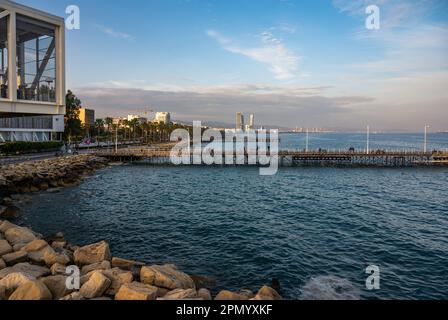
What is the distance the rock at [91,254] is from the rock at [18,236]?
3659 millimetres

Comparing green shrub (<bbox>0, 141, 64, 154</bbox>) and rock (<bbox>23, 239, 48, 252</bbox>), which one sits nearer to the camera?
rock (<bbox>23, 239, 48, 252</bbox>)

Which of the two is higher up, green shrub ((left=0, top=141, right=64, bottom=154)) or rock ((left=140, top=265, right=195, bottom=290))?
green shrub ((left=0, top=141, right=64, bottom=154))

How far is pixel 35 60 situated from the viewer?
25703mm

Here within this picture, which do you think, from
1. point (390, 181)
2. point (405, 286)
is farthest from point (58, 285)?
point (390, 181)

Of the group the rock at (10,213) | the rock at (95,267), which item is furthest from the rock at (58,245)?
the rock at (10,213)

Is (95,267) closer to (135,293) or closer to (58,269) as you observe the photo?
(58,269)

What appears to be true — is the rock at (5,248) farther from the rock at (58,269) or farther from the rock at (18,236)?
the rock at (58,269)

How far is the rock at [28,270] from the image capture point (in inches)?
490

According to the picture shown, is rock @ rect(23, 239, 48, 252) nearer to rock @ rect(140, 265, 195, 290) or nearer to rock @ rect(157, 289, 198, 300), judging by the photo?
rock @ rect(140, 265, 195, 290)

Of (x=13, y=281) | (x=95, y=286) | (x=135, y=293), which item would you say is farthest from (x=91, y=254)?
(x=135, y=293)

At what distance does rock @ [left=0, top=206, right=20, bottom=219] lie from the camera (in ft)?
86.2

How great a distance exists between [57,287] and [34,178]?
3129 centimetres

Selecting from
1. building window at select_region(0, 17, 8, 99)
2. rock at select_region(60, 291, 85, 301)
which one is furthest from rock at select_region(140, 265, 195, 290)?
building window at select_region(0, 17, 8, 99)

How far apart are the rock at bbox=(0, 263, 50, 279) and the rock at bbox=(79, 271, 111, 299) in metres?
2.58
